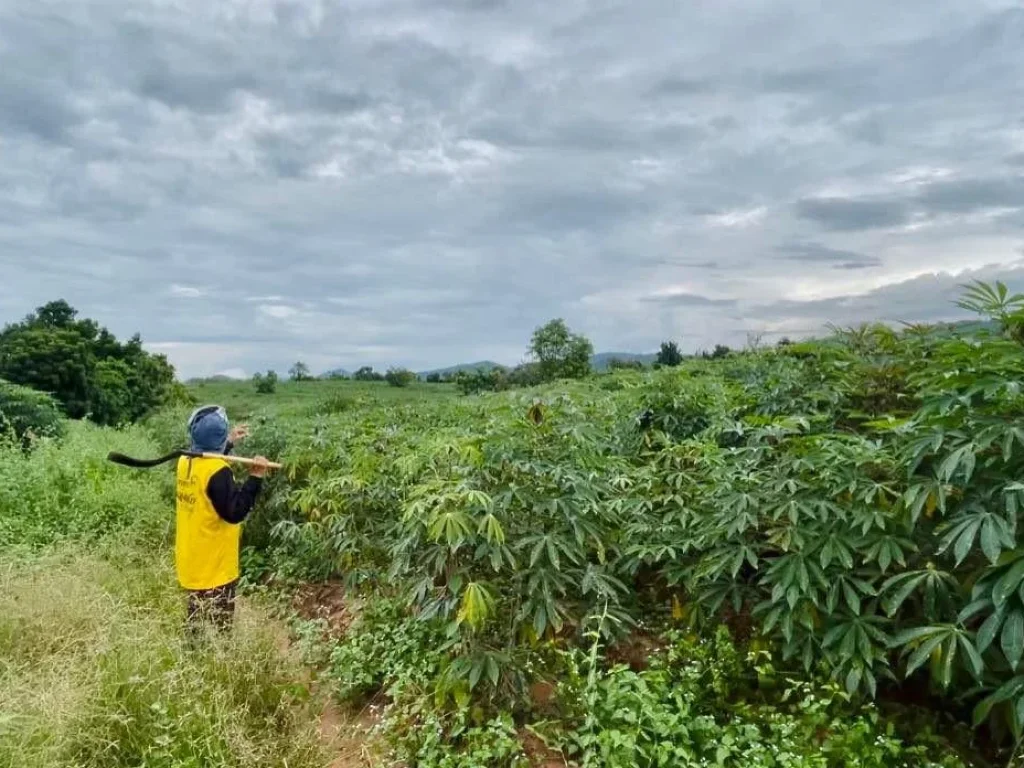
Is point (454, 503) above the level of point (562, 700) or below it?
above

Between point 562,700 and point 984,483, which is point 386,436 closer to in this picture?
point 562,700

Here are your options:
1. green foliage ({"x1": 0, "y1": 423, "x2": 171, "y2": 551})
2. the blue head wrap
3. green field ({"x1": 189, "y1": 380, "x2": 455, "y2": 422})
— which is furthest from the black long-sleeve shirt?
green field ({"x1": 189, "y1": 380, "x2": 455, "y2": 422})

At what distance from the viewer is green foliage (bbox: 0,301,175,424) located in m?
15.3

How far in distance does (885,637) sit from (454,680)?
1495 millimetres

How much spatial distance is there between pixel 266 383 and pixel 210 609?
12.1 meters

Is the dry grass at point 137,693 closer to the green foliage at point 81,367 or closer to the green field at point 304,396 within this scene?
the green field at point 304,396

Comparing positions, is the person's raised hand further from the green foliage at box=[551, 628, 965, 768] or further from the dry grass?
the green foliage at box=[551, 628, 965, 768]

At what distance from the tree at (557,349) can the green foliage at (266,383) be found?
548cm

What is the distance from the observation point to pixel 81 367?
16.0 metres

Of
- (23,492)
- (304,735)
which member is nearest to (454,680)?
(304,735)

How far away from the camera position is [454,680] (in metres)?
2.55

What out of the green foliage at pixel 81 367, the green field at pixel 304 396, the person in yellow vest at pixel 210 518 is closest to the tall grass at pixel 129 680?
the person in yellow vest at pixel 210 518

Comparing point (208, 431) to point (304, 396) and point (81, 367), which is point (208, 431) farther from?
point (81, 367)

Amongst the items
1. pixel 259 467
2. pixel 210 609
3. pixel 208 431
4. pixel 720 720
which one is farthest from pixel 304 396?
pixel 720 720
